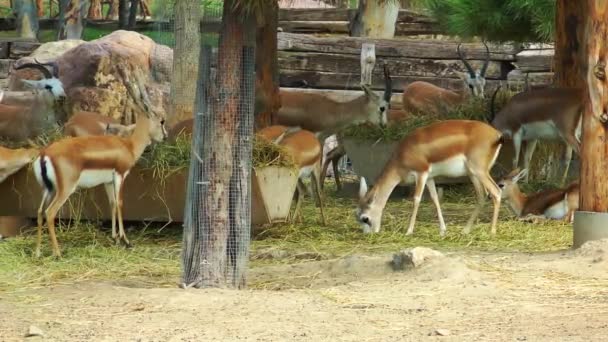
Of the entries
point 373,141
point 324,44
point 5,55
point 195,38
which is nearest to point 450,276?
point 373,141

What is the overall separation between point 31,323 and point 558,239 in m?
4.91

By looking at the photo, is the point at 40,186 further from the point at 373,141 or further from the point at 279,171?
Result: the point at 373,141

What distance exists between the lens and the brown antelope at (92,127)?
10.8m

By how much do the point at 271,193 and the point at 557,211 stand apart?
9.31ft

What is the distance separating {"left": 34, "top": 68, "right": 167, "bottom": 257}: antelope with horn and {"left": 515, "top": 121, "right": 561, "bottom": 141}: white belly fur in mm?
4163

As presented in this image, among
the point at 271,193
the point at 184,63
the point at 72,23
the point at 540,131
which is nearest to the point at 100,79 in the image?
the point at 184,63

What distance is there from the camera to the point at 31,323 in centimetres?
601

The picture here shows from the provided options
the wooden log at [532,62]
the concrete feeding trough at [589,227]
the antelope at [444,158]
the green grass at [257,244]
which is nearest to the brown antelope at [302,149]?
the green grass at [257,244]

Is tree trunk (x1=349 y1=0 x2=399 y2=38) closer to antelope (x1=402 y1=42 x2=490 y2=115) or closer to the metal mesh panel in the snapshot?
antelope (x1=402 y1=42 x2=490 y2=115)

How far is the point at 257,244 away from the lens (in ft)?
30.8

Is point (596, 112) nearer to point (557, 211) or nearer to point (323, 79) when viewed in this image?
point (557, 211)

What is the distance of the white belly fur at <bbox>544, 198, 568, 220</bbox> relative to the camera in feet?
35.3

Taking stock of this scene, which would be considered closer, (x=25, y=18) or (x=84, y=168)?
(x=84, y=168)

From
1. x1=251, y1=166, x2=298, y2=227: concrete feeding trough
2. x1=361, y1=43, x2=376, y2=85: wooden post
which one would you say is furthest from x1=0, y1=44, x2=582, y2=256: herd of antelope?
x1=361, y1=43, x2=376, y2=85: wooden post
